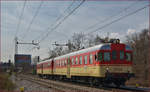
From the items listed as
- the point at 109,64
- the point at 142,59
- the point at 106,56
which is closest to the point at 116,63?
the point at 109,64

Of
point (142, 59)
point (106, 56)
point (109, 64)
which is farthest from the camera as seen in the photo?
point (142, 59)

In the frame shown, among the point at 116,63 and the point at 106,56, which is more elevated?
the point at 106,56

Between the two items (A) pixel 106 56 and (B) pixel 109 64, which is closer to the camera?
(B) pixel 109 64

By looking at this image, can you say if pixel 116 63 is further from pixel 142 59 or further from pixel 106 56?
pixel 142 59

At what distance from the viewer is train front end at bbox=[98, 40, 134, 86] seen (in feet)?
52.2

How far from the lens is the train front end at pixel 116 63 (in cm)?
1591

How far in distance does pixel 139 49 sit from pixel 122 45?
17467mm

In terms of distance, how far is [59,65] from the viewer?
28031 millimetres

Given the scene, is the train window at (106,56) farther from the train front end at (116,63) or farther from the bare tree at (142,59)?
the bare tree at (142,59)

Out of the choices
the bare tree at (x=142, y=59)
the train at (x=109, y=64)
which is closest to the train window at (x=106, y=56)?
the train at (x=109, y=64)

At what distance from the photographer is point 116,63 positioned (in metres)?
16.3

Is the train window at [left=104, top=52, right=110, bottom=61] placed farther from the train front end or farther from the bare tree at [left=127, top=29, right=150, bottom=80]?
the bare tree at [left=127, top=29, right=150, bottom=80]

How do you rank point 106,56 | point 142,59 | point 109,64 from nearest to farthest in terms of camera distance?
point 109,64 < point 106,56 < point 142,59

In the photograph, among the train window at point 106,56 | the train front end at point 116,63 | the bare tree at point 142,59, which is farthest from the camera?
the bare tree at point 142,59
